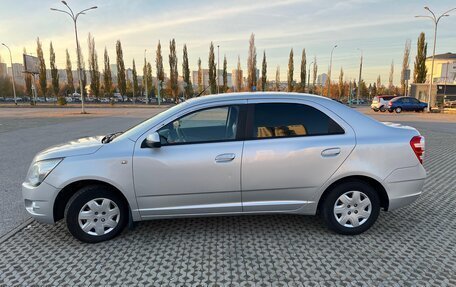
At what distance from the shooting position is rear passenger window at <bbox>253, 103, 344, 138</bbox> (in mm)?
3432

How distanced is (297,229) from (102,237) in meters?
2.30

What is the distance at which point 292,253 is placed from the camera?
10.4 feet

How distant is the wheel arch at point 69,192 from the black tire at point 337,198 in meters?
2.28

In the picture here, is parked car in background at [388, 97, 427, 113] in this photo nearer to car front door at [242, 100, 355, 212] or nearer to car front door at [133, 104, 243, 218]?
car front door at [242, 100, 355, 212]

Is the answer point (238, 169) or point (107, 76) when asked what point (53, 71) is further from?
point (238, 169)

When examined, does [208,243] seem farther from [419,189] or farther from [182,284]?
[419,189]

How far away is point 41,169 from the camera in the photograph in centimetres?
333

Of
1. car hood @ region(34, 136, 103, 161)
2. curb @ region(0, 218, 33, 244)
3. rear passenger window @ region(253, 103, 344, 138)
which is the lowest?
curb @ region(0, 218, 33, 244)

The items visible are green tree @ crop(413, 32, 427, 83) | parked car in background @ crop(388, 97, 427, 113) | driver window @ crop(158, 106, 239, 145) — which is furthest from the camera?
green tree @ crop(413, 32, 427, 83)

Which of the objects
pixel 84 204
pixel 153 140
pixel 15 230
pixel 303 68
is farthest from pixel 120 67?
pixel 153 140

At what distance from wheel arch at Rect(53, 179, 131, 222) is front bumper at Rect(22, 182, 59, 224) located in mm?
49

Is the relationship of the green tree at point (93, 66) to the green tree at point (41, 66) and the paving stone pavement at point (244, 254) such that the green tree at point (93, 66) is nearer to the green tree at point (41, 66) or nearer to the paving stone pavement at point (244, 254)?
the green tree at point (41, 66)

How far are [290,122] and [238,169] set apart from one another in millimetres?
824

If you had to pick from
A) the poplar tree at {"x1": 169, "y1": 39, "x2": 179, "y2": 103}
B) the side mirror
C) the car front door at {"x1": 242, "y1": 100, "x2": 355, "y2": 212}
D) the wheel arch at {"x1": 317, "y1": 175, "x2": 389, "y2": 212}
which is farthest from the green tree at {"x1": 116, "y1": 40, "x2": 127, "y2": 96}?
the wheel arch at {"x1": 317, "y1": 175, "x2": 389, "y2": 212}
